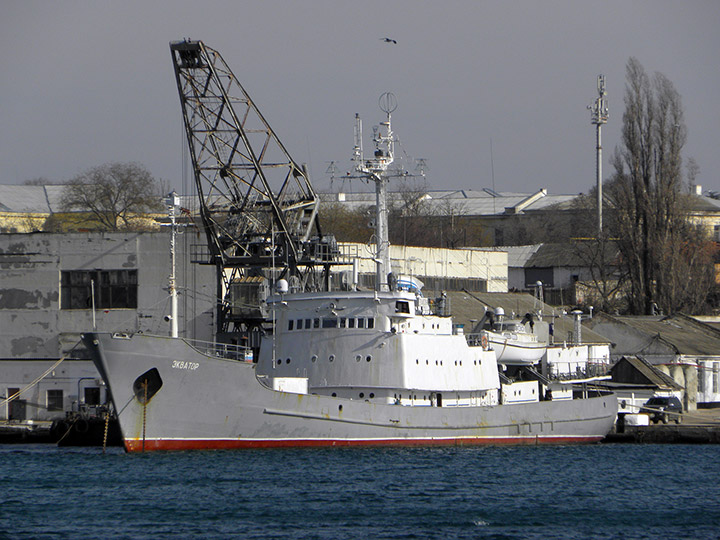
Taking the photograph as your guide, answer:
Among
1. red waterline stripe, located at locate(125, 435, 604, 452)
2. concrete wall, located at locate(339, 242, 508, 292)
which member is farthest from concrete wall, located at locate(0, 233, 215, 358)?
concrete wall, located at locate(339, 242, 508, 292)

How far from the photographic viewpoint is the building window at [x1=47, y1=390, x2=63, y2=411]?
42719mm

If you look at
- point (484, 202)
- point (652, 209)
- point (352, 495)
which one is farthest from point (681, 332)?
point (484, 202)

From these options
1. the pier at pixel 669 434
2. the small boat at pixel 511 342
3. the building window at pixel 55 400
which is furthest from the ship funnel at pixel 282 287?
the pier at pixel 669 434

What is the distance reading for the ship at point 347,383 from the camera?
30.1 metres

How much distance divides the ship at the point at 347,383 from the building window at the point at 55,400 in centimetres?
1106

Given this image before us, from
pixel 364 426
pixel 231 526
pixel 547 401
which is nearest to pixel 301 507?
pixel 231 526

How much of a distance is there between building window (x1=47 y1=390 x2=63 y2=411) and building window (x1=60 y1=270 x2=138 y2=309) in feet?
11.2

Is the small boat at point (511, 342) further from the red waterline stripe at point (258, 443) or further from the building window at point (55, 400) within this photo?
Answer: the building window at point (55, 400)

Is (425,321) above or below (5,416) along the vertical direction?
above

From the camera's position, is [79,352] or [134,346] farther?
[79,352]

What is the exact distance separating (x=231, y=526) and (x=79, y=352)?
22.6 metres

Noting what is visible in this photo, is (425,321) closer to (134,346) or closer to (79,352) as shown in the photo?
(134,346)

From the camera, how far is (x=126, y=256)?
44.5 m

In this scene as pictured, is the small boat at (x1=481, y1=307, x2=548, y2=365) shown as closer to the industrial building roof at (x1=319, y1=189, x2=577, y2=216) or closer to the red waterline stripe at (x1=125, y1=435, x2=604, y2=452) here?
the red waterline stripe at (x1=125, y1=435, x2=604, y2=452)
